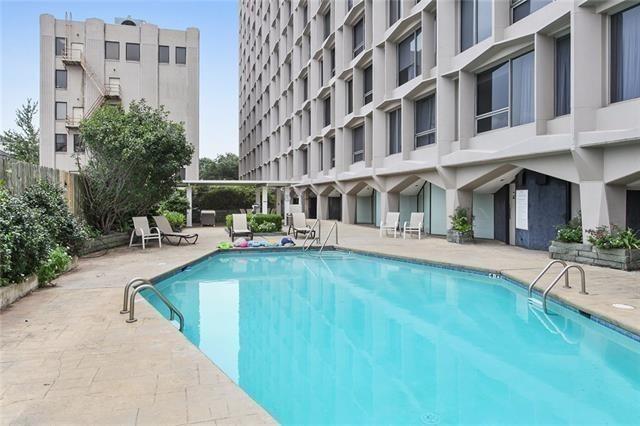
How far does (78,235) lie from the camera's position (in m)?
9.58

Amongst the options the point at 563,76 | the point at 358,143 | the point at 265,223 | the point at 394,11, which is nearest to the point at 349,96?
the point at 358,143

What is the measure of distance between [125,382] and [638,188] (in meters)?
12.2

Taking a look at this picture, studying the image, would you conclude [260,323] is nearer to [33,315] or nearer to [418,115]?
[33,315]

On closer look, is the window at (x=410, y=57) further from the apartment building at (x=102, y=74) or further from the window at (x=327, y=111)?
the apartment building at (x=102, y=74)

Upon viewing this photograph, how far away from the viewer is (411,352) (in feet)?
17.9

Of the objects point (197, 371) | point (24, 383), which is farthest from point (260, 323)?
point (24, 383)

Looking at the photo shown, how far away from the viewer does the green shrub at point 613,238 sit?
9.25 m

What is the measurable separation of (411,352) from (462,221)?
10.3m

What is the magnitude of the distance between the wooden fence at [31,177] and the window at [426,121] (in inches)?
499

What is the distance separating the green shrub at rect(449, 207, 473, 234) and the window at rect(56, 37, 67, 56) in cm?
3266

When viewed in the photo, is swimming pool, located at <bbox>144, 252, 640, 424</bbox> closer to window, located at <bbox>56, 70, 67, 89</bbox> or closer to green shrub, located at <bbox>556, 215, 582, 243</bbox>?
green shrub, located at <bbox>556, 215, 582, 243</bbox>

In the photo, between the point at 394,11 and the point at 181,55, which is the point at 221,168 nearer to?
the point at 181,55

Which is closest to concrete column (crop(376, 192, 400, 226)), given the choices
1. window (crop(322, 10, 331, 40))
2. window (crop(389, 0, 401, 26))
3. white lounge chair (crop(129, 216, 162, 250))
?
window (crop(389, 0, 401, 26))

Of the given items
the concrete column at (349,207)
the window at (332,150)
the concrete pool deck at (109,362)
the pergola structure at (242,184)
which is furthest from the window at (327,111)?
the concrete pool deck at (109,362)
